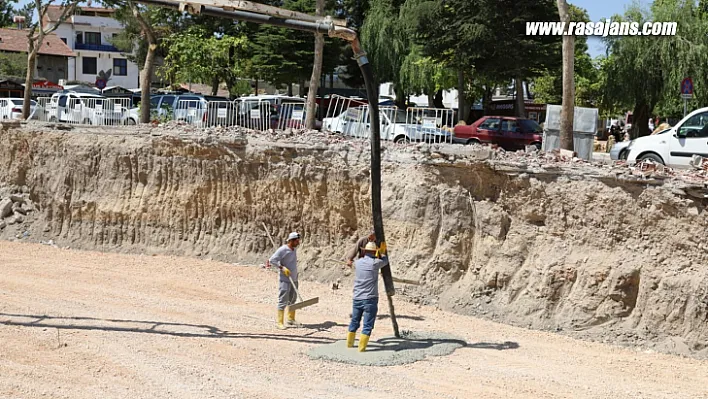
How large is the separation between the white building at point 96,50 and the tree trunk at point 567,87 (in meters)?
57.3

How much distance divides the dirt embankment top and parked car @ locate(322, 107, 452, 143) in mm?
1778

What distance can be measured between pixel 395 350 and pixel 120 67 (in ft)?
213

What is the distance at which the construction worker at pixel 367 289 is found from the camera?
11758 mm

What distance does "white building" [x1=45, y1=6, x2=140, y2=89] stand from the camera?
2790 inches

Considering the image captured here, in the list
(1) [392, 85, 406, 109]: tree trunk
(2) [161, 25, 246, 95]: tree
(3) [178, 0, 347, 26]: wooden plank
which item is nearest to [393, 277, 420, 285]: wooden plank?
(3) [178, 0, 347, 26]: wooden plank

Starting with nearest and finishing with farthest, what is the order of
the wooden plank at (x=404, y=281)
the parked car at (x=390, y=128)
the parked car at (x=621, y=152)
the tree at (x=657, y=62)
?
1. the wooden plank at (x=404, y=281)
2. the parked car at (x=390, y=128)
3. the parked car at (x=621, y=152)
4. the tree at (x=657, y=62)

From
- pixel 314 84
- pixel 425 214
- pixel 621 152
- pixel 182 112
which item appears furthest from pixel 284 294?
pixel 182 112

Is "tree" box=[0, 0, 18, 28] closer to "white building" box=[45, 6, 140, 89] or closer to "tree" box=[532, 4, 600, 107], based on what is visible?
"tree" box=[532, 4, 600, 107]

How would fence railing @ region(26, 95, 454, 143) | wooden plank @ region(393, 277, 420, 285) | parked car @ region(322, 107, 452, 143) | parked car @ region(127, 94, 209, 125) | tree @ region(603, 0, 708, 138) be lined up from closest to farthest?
wooden plank @ region(393, 277, 420, 285) → parked car @ region(322, 107, 452, 143) → fence railing @ region(26, 95, 454, 143) → parked car @ region(127, 94, 209, 125) → tree @ region(603, 0, 708, 138)

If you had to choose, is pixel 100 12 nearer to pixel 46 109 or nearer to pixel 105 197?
pixel 46 109

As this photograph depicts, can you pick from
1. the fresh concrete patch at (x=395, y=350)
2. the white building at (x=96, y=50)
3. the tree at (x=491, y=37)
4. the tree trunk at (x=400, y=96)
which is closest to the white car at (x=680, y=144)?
the fresh concrete patch at (x=395, y=350)

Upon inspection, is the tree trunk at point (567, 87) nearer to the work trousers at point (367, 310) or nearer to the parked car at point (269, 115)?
the parked car at point (269, 115)

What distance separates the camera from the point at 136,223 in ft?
68.0

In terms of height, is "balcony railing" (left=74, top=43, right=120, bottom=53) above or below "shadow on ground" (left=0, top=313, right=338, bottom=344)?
above
